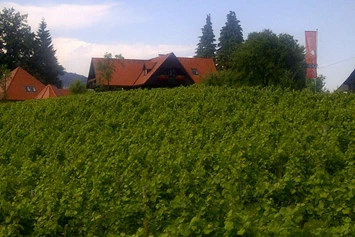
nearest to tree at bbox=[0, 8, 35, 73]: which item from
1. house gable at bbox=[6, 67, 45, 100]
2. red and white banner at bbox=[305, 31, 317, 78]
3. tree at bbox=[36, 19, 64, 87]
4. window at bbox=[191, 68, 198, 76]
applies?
tree at bbox=[36, 19, 64, 87]

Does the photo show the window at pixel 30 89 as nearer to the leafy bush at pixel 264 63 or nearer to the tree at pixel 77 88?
the tree at pixel 77 88

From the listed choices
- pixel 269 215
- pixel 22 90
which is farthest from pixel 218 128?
pixel 22 90

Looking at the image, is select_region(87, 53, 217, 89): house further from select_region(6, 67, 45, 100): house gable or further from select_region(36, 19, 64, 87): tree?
select_region(36, 19, 64, 87): tree

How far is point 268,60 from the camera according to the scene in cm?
3728

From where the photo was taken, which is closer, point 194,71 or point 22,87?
point 22,87

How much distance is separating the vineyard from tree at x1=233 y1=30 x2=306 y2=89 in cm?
2230

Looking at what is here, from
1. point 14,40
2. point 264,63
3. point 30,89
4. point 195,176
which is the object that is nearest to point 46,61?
Result: point 14,40

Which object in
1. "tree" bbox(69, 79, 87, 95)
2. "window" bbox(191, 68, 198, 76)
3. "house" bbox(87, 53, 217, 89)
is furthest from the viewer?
"window" bbox(191, 68, 198, 76)

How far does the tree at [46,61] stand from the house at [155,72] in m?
11.7

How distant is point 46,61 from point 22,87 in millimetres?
10388

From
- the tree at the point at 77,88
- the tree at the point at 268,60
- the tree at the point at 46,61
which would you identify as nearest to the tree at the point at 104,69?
the tree at the point at 77,88

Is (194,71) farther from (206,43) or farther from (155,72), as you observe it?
(206,43)

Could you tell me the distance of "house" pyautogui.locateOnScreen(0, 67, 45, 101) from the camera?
1987 inches

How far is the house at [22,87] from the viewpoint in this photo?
50.5 m
